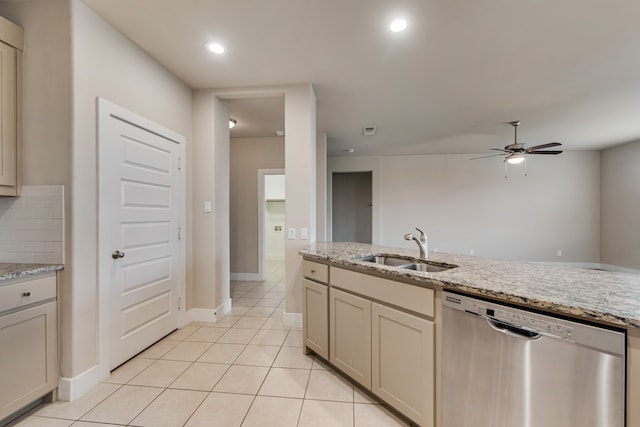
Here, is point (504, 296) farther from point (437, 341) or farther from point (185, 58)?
point (185, 58)

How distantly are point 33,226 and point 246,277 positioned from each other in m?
3.56

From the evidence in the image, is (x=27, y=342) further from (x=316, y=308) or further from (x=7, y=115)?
(x=316, y=308)

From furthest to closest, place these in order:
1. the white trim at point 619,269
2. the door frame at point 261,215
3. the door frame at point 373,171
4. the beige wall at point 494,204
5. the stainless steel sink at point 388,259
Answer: the door frame at point 373,171
the beige wall at point 494,204
the white trim at point 619,269
the door frame at point 261,215
the stainless steel sink at point 388,259

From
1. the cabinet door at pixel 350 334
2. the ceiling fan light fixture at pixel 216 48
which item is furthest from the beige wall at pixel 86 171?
the cabinet door at pixel 350 334

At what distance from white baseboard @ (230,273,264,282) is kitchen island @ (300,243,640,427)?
3.59m

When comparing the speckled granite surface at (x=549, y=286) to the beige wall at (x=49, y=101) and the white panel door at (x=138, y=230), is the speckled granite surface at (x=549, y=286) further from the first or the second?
the beige wall at (x=49, y=101)

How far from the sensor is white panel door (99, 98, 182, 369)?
2.03 meters

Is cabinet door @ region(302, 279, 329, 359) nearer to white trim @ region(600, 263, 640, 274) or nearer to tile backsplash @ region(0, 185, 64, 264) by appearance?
tile backsplash @ region(0, 185, 64, 264)

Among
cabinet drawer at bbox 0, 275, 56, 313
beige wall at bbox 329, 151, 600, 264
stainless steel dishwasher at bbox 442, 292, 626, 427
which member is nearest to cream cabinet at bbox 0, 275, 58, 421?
cabinet drawer at bbox 0, 275, 56, 313

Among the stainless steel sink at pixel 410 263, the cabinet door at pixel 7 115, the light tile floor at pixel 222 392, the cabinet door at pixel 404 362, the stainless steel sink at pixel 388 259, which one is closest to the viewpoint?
the cabinet door at pixel 404 362

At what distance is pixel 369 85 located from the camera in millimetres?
3029

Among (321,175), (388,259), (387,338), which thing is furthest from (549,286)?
(321,175)

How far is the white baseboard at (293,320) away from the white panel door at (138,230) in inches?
45.2

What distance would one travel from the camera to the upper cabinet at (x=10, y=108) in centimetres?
171
